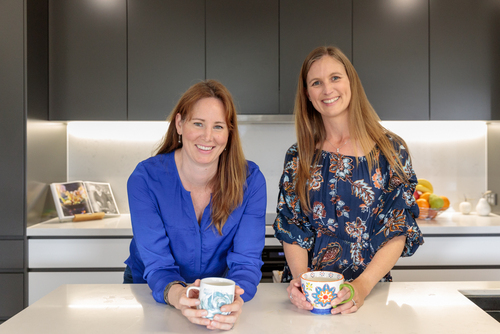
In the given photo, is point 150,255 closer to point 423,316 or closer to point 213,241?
point 213,241

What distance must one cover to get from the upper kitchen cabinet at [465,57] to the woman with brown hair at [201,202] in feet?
6.36

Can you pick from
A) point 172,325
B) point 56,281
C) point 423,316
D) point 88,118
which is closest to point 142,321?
point 172,325

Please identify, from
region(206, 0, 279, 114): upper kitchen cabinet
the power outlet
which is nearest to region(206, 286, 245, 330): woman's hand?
region(206, 0, 279, 114): upper kitchen cabinet

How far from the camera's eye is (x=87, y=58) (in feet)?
8.79

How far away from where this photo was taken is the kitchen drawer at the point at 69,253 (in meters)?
2.39

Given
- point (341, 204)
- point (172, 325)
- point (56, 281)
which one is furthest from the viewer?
point (56, 281)

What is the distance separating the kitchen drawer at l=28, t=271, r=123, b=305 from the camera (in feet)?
7.85

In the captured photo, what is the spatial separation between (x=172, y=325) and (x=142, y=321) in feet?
0.24

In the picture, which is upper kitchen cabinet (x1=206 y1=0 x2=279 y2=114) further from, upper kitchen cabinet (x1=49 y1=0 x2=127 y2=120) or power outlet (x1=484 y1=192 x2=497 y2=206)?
power outlet (x1=484 y1=192 x2=497 y2=206)

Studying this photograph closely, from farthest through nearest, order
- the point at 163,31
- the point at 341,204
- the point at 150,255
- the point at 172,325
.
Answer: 1. the point at 163,31
2. the point at 341,204
3. the point at 150,255
4. the point at 172,325

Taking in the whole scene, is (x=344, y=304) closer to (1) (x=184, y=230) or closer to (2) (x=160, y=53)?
(1) (x=184, y=230)

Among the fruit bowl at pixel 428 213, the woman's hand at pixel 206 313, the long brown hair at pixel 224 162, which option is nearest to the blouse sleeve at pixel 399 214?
the long brown hair at pixel 224 162

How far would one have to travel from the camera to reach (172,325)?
0.90 meters

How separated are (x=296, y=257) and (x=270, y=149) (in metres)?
1.78
